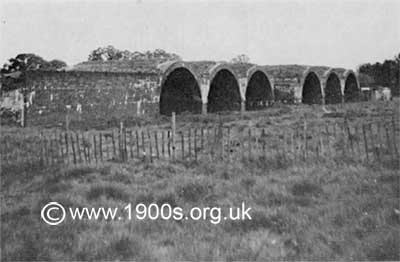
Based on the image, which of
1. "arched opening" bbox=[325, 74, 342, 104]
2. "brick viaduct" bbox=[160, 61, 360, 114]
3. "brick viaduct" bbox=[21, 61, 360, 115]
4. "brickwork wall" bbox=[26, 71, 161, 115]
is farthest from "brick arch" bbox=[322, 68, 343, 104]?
"brickwork wall" bbox=[26, 71, 161, 115]

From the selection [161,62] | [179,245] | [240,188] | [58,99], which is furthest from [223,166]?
[161,62]

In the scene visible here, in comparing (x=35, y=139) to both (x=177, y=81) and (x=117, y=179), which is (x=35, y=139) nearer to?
(x=117, y=179)

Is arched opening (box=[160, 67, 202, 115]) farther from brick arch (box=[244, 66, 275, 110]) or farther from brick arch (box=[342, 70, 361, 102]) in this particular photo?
brick arch (box=[342, 70, 361, 102])

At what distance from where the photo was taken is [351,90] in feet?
142

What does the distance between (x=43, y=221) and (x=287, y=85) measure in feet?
82.4

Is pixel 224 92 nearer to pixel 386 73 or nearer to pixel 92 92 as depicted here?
pixel 92 92

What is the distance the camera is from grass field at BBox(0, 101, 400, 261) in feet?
15.5

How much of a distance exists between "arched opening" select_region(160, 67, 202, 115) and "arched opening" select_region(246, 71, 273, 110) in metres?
6.14

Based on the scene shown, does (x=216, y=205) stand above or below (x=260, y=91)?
below

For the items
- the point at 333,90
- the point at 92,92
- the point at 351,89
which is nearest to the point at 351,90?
the point at 351,89

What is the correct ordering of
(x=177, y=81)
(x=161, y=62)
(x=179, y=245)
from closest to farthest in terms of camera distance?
(x=179, y=245) < (x=161, y=62) < (x=177, y=81)

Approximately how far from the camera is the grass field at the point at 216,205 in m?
4.73

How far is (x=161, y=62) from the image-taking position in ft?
63.6

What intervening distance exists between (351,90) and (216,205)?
1571 inches
